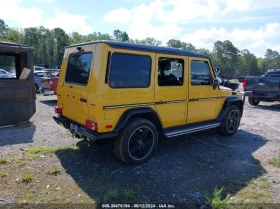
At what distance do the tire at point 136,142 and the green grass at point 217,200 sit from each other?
146 centimetres

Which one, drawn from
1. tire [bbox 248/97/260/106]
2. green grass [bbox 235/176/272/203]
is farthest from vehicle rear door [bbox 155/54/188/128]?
tire [bbox 248/97/260/106]

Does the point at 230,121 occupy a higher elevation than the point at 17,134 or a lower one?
higher

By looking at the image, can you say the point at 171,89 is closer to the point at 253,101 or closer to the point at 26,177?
the point at 26,177

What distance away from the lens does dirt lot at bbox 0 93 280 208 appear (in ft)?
10.8

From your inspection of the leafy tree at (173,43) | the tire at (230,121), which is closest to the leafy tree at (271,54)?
the leafy tree at (173,43)

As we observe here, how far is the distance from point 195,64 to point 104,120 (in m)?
2.60

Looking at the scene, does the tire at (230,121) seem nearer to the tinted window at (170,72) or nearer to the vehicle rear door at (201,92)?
the vehicle rear door at (201,92)

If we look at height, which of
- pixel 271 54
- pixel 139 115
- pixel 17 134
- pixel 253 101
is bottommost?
pixel 17 134

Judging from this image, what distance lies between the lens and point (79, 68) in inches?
171

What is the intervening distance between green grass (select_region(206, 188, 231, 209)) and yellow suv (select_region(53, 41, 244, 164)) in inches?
57.9

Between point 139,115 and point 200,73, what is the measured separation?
196cm

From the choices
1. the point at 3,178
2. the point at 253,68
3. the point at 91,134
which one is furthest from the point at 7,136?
the point at 253,68

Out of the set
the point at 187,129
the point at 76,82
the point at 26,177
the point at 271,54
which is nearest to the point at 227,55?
the point at 271,54

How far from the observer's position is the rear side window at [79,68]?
13.3ft
